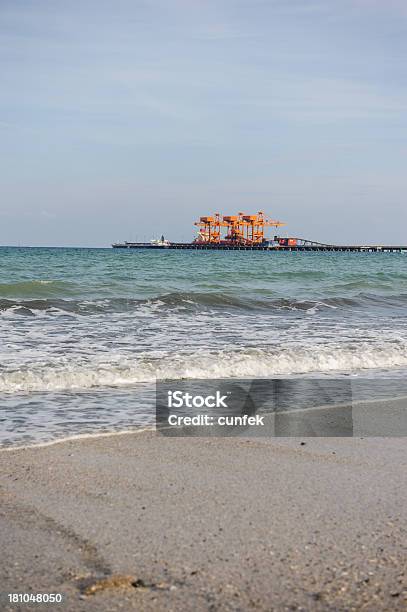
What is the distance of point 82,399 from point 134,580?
144 inches

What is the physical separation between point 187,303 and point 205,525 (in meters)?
13.1

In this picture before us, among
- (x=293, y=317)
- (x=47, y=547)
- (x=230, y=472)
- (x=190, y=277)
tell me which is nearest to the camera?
(x=47, y=547)

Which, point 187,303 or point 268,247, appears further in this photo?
point 268,247

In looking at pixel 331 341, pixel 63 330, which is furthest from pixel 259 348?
pixel 63 330

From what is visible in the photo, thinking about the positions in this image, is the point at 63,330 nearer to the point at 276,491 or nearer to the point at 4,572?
the point at 276,491

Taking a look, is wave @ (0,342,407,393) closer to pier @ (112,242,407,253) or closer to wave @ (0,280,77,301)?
wave @ (0,280,77,301)

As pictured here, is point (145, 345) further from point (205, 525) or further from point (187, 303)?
point (187, 303)

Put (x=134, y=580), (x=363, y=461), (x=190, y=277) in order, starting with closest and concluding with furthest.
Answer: (x=134, y=580) → (x=363, y=461) → (x=190, y=277)

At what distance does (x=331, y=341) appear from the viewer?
1005 centimetres

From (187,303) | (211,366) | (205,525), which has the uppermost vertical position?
(187,303)

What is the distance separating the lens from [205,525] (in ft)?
10.2

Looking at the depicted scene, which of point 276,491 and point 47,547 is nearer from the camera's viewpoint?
point 47,547

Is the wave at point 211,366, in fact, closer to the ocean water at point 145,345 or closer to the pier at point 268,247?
the ocean water at point 145,345

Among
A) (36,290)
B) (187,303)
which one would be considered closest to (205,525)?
(187,303)
